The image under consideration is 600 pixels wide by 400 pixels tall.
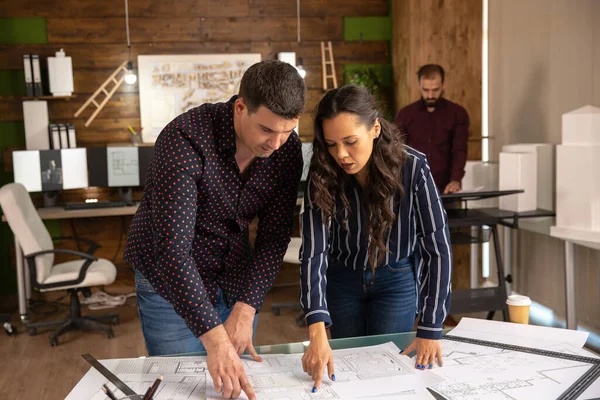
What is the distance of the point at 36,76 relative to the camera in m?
5.07

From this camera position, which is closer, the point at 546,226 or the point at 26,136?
the point at 546,226

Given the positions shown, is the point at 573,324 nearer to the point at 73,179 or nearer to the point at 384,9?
the point at 384,9

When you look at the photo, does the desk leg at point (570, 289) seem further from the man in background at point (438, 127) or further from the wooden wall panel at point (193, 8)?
the wooden wall panel at point (193, 8)

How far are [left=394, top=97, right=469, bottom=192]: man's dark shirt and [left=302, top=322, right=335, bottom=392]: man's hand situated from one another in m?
2.95

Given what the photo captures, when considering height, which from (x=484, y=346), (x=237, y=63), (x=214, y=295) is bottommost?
(x=484, y=346)

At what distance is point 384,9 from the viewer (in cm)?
570

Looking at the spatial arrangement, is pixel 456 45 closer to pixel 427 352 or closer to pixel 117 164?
pixel 117 164

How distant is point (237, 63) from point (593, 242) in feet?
11.0

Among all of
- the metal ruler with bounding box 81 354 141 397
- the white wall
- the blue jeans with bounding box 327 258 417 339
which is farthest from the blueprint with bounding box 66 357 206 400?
the white wall

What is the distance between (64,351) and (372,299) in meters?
2.76

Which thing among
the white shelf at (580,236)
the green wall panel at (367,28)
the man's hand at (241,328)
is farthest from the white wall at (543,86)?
the man's hand at (241,328)

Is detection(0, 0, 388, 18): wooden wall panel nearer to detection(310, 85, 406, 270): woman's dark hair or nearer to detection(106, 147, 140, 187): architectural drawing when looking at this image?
detection(106, 147, 140, 187): architectural drawing

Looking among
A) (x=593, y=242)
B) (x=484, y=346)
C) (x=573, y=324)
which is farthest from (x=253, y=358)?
(x=573, y=324)

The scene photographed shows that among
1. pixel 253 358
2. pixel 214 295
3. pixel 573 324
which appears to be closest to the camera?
pixel 253 358
